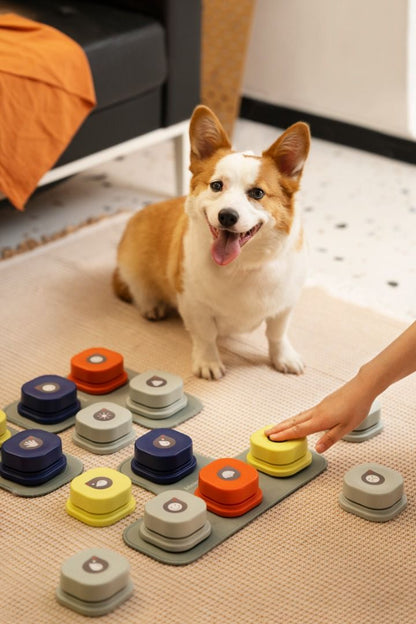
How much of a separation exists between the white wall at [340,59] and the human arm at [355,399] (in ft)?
5.84

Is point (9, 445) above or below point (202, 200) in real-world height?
below

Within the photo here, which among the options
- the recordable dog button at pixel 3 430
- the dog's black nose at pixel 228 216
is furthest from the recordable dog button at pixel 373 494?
the recordable dog button at pixel 3 430

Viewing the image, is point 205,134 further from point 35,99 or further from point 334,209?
point 334,209

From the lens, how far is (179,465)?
1.65 meters

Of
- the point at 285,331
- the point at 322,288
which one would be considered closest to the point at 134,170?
the point at 322,288

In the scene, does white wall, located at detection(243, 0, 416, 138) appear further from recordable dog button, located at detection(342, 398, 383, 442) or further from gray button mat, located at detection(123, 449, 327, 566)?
gray button mat, located at detection(123, 449, 327, 566)

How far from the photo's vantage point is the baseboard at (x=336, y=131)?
3.20 m

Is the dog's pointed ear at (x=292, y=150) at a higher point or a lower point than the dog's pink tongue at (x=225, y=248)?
higher

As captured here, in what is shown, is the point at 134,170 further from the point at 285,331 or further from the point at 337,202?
the point at 285,331

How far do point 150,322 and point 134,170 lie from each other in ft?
3.38

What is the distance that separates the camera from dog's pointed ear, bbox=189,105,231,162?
1.82 m

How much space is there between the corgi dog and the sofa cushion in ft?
1.68


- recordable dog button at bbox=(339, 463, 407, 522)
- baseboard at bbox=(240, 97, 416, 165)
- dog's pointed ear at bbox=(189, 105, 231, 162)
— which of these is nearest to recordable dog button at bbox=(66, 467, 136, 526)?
recordable dog button at bbox=(339, 463, 407, 522)

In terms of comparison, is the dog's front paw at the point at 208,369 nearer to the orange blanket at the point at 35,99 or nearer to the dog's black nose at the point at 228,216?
the dog's black nose at the point at 228,216
